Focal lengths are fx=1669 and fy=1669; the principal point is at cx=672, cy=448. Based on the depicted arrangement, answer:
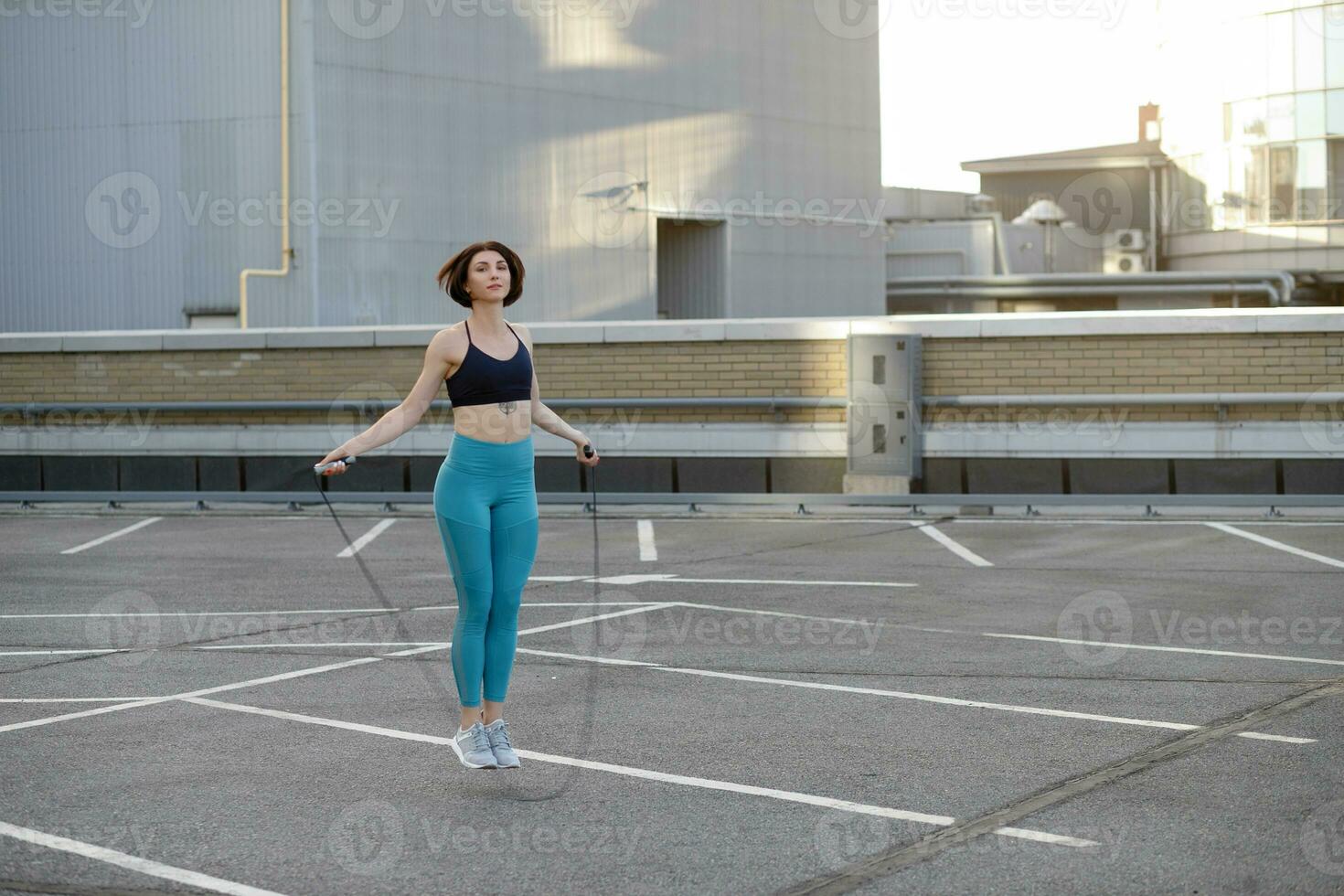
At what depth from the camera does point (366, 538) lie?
48.6ft

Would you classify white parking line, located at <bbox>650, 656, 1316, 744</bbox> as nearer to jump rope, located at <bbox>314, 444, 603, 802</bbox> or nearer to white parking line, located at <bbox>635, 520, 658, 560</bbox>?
jump rope, located at <bbox>314, 444, 603, 802</bbox>

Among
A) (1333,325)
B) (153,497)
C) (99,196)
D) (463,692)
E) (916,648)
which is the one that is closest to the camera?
(463,692)

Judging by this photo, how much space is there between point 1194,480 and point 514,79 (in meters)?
13.0

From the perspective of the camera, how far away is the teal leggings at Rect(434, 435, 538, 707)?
5.94 metres

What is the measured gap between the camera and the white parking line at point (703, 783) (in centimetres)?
518

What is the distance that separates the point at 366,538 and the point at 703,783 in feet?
30.7

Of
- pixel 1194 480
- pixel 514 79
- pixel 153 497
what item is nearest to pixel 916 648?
pixel 1194 480

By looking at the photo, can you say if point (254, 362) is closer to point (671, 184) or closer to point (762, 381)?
point (762, 381)

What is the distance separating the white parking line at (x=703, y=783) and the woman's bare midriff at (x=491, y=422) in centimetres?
125

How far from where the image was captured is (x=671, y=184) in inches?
1089
